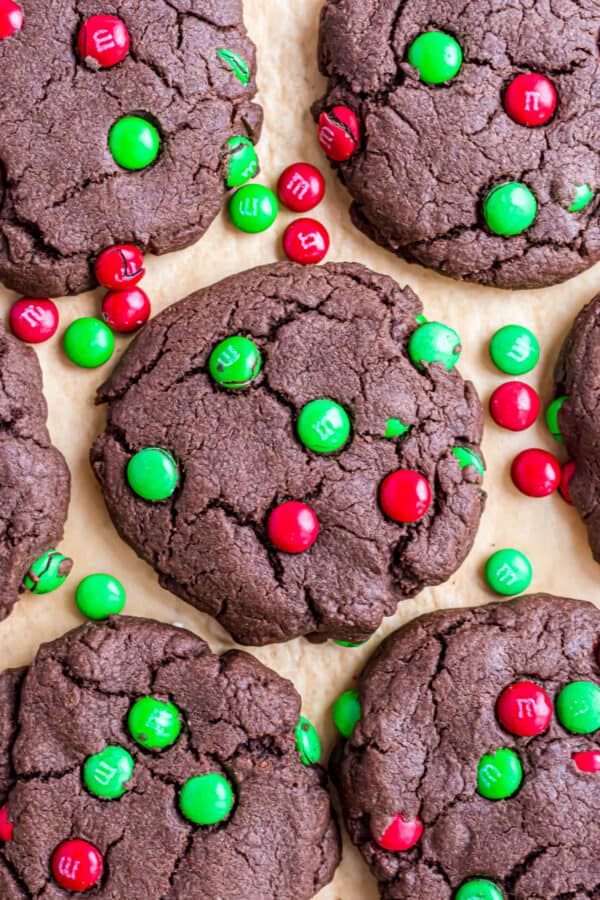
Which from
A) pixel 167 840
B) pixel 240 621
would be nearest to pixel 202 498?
pixel 240 621

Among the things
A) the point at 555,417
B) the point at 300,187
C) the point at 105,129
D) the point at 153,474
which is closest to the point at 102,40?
the point at 105,129

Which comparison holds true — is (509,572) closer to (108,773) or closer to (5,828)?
(108,773)

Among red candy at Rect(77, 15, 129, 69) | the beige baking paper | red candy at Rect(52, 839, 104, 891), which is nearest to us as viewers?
red candy at Rect(52, 839, 104, 891)

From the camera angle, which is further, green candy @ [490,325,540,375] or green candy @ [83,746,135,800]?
green candy @ [490,325,540,375]

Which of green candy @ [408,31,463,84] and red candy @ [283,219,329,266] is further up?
green candy @ [408,31,463,84]

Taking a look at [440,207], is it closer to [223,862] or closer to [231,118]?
[231,118]

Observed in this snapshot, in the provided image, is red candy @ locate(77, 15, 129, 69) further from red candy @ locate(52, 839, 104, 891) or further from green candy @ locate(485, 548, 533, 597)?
red candy @ locate(52, 839, 104, 891)

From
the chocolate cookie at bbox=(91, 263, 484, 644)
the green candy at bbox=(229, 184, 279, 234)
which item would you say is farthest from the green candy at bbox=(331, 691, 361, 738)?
the green candy at bbox=(229, 184, 279, 234)

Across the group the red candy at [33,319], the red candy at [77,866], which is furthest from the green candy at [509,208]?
the red candy at [77,866]
